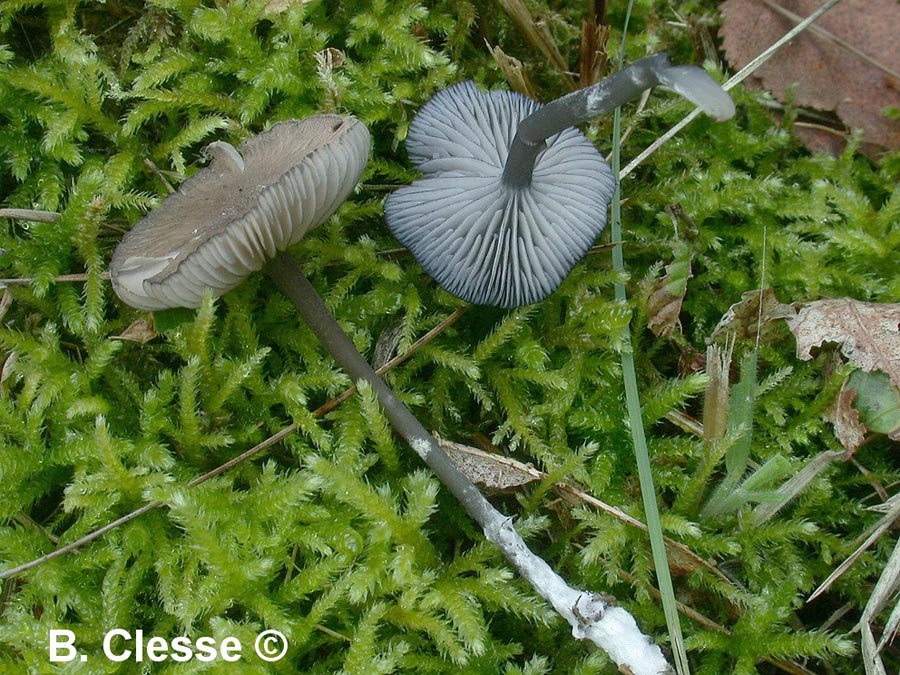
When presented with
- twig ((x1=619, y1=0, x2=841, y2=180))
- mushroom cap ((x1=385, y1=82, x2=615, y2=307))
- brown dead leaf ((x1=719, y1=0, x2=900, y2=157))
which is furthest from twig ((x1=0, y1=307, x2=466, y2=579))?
brown dead leaf ((x1=719, y1=0, x2=900, y2=157))

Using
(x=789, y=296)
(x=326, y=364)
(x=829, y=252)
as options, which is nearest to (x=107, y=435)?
(x=326, y=364)

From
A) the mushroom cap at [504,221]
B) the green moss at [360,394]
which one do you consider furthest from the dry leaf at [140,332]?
the mushroom cap at [504,221]

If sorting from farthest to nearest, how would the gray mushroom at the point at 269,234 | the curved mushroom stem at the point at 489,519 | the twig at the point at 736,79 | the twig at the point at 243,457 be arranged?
the twig at the point at 736,79 → the twig at the point at 243,457 → the curved mushroom stem at the point at 489,519 → the gray mushroom at the point at 269,234

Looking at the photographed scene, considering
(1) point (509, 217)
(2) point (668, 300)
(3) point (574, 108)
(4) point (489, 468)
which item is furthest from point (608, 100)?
(4) point (489, 468)

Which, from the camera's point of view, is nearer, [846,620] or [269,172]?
[269,172]

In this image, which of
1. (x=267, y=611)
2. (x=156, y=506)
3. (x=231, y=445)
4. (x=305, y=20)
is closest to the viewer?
(x=267, y=611)

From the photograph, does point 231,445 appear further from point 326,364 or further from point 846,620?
point 846,620

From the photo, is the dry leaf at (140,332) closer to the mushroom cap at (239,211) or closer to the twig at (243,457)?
the mushroom cap at (239,211)
